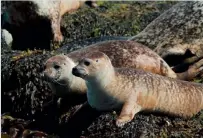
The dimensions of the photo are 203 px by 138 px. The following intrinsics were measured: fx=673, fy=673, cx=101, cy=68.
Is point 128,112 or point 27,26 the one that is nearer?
point 128,112

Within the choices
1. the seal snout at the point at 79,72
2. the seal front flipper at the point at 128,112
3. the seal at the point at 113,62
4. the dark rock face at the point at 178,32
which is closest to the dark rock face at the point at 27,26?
the dark rock face at the point at 178,32

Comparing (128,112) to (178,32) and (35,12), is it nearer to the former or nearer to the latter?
(178,32)

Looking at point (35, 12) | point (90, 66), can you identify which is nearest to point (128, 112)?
point (90, 66)

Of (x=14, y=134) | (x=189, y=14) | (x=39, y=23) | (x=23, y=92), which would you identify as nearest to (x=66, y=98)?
(x=14, y=134)

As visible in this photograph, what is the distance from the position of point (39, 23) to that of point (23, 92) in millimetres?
3110

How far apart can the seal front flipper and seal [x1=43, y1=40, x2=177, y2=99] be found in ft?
3.39

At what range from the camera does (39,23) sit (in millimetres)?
12367

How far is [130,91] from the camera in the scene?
7.27 metres

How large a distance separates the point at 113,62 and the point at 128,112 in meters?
1.63

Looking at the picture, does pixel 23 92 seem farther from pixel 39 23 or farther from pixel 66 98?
pixel 39 23

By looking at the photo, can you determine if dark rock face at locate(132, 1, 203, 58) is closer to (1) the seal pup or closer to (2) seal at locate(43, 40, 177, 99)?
(2) seal at locate(43, 40, 177, 99)

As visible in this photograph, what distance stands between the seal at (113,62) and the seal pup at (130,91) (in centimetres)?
69

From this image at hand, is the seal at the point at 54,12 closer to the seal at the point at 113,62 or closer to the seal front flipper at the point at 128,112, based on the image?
the seal at the point at 113,62

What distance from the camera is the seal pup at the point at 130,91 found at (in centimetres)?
698
